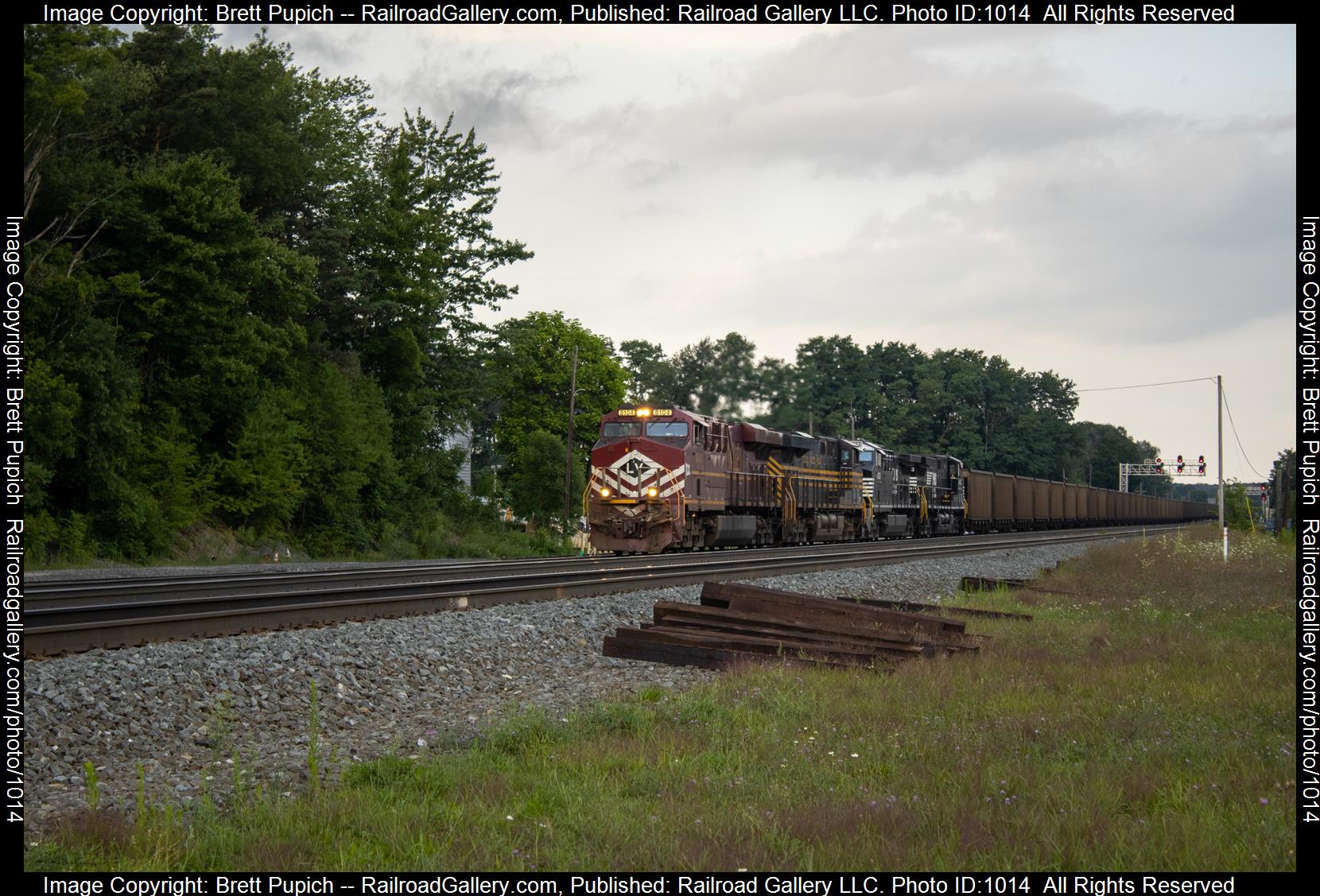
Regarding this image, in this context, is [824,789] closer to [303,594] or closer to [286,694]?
[286,694]

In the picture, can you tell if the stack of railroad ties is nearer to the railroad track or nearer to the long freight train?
the railroad track

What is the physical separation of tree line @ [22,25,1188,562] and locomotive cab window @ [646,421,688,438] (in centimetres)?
974

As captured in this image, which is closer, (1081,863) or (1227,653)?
(1081,863)

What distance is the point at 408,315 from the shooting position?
124 ft

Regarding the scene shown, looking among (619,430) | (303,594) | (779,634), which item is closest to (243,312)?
(619,430)

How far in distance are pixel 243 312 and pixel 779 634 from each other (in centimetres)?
2413

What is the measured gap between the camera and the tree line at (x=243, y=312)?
A: 2405cm

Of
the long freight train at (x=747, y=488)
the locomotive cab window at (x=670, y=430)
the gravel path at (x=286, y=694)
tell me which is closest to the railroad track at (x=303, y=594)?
the gravel path at (x=286, y=694)

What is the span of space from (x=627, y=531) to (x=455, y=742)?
863 inches

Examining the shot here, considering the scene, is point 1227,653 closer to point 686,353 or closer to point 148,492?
point 148,492

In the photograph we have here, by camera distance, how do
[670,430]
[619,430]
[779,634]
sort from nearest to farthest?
[779,634] → [670,430] → [619,430]

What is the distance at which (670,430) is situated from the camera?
28766mm

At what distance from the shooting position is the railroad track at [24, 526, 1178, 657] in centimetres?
965

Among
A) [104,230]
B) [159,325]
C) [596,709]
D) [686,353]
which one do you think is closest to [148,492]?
[159,325]
